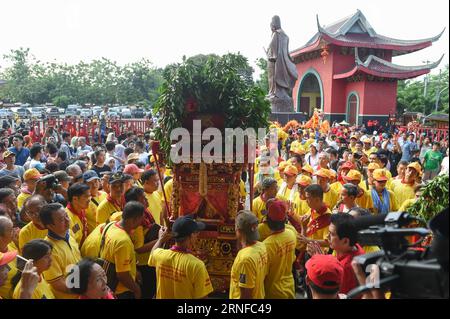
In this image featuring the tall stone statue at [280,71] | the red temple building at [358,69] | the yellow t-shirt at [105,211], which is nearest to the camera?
the yellow t-shirt at [105,211]

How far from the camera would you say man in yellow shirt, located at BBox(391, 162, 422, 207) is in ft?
20.1

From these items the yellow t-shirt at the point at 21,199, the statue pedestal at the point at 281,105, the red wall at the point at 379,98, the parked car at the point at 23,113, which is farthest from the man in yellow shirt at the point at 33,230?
the parked car at the point at 23,113

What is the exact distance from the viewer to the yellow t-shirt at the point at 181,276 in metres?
3.21

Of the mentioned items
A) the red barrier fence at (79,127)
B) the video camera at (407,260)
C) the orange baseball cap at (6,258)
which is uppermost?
the red barrier fence at (79,127)

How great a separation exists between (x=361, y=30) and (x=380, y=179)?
24428mm

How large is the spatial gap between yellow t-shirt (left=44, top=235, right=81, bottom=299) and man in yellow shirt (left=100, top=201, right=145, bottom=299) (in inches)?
9.9

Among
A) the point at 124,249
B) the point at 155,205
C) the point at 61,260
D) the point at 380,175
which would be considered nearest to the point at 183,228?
the point at 124,249

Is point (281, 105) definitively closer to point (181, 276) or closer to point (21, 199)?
point (21, 199)

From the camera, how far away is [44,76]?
44.9m

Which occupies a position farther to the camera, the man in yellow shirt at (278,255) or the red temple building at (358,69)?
the red temple building at (358,69)

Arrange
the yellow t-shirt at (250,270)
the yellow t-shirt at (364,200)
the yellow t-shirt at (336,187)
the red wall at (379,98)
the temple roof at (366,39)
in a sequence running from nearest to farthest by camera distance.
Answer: the yellow t-shirt at (250,270) → the yellow t-shirt at (364,200) → the yellow t-shirt at (336,187) → the red wall at (379,98) → the temple roof at (366,39)

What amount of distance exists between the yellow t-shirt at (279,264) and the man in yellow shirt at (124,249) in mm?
1172

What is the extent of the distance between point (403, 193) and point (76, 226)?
4491 mm

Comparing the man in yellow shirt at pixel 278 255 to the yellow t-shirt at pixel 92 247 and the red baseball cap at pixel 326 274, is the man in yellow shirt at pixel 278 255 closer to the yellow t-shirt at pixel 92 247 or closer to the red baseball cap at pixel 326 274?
the red baseball cap at pixel 326 274
